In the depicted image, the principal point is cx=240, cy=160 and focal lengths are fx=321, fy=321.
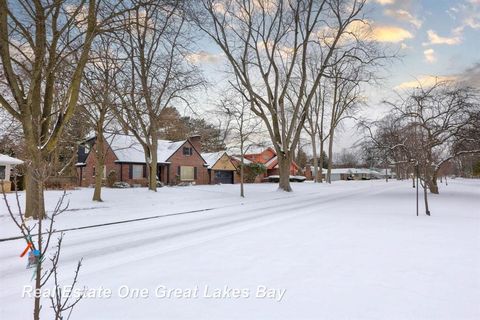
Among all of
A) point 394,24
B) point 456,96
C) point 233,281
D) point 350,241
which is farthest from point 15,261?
point 456,96

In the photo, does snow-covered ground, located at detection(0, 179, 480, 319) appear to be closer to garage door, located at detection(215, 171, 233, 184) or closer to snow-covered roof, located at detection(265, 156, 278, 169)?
garage door, located at detection(215, 171, 233, 184)

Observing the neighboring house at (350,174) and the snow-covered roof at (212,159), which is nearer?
the snow-covered roof at (212,159)

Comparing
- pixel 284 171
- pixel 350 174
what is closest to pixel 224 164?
pixel 284 171

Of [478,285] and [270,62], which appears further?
[270,62]

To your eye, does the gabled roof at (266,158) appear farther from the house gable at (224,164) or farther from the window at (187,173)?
the window at (187,173)

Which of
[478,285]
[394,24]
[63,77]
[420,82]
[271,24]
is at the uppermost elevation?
[271,24]

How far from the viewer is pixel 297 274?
5.21 meters

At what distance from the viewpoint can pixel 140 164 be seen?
35719mm

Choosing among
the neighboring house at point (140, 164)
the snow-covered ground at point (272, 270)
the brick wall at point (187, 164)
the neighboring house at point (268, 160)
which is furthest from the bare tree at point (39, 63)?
the neighboring house at point (268, 160)

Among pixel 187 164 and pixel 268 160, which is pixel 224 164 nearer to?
pixel 187 164

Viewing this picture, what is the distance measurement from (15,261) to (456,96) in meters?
23.8

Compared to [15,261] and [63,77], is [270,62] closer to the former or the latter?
[63,77]

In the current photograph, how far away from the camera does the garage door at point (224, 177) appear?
1743 inches

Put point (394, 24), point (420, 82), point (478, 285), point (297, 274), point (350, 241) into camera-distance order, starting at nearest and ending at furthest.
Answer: point (478, 285) → point (297, 274) → point (350, 241) → point (394, 24) → point (420, 82)
